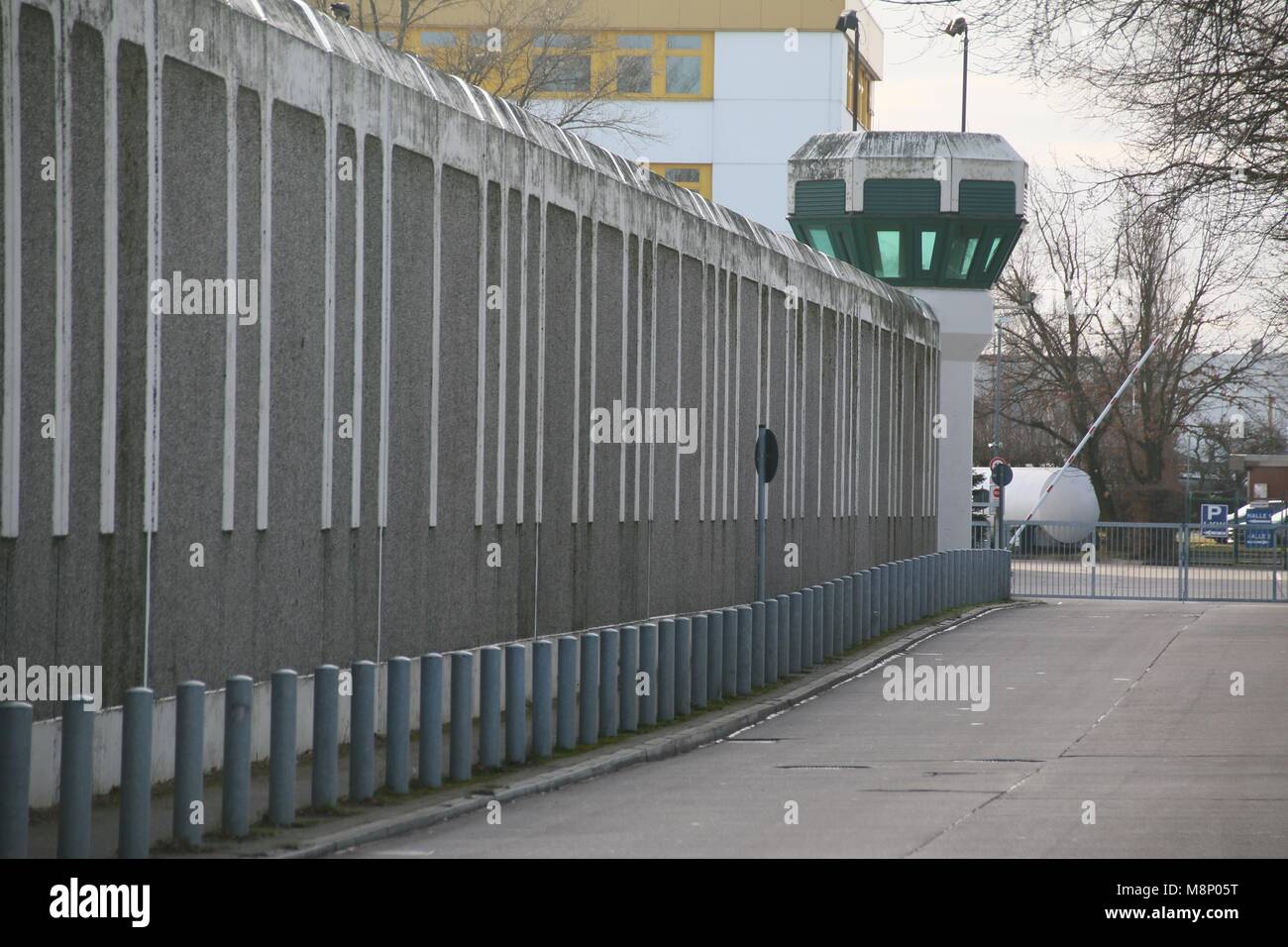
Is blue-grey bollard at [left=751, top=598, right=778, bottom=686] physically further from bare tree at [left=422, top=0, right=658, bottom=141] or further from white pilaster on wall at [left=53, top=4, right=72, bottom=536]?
bare tree at [left=422, top=0, right=658, bottom=141]

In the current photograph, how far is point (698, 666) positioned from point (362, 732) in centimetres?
705

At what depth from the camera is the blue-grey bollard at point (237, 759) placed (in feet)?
34.5

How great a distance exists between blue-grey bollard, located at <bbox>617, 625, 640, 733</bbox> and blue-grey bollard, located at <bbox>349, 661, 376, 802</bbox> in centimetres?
455

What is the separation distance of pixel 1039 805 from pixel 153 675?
17.6 ft

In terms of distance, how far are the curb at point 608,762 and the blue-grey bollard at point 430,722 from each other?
34cm

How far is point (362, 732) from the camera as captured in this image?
1198 cm

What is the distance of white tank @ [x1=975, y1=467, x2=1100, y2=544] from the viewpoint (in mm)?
67250

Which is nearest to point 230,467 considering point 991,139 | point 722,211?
point 722,211

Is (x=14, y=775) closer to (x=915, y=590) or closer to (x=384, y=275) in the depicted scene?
(x=384, y=275)

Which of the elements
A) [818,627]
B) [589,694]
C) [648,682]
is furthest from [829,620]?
[589,694]

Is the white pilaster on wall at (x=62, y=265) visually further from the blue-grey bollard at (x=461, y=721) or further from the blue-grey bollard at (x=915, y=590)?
the blue-grey bollard at (x=915, y=590)

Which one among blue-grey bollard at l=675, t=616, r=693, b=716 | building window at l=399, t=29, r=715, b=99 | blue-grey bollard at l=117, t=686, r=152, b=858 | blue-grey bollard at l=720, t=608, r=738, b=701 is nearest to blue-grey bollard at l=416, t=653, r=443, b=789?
blue-grey bollard at l=117, t=686, r=152, b=858

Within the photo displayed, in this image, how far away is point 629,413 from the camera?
73.2 feet
